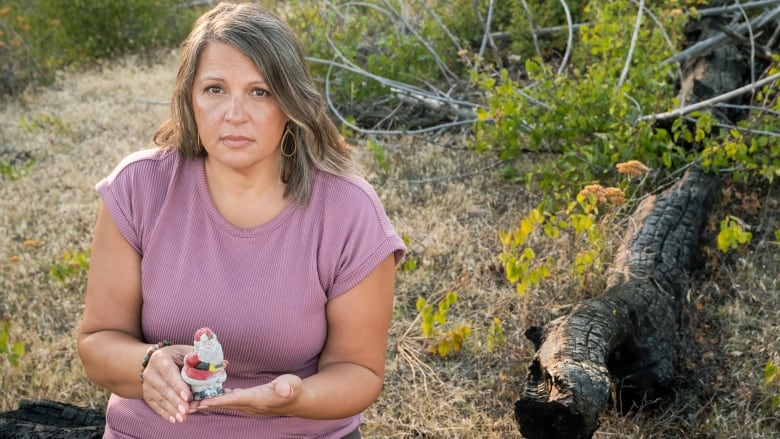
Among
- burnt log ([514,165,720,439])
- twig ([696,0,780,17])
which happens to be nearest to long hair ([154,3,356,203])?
burnt log ([514,165,720,439])

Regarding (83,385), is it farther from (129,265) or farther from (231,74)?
(231,74)

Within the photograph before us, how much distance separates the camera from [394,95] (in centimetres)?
508

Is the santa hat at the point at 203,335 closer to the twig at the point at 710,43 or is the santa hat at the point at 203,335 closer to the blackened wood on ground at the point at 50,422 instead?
the blackened wood on ground at the point at 50,422

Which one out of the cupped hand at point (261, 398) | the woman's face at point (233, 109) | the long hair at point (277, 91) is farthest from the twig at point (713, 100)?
the cupped hand at point (261, 398)

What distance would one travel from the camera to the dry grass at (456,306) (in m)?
2.74

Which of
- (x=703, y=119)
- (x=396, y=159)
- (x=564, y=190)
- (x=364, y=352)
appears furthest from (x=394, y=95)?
(x=364, y=352)

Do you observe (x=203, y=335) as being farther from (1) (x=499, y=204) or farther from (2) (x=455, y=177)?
(2) (x=455, y=177)

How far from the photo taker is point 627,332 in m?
2.67

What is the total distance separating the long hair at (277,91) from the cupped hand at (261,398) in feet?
1.53

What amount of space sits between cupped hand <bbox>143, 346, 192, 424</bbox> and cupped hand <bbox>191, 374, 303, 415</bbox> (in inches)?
1.2

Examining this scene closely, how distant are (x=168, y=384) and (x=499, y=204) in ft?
9.05

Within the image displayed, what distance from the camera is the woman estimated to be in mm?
1886

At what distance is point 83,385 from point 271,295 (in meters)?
1.43

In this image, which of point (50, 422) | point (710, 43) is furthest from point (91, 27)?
point (50, 422)
